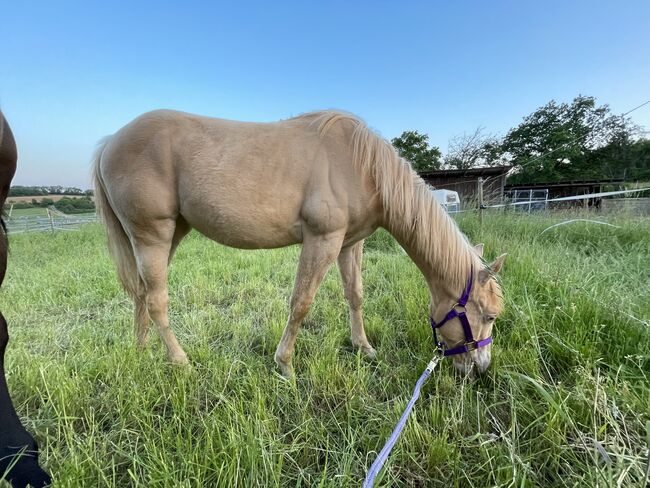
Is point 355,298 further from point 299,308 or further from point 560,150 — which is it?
point 560,150

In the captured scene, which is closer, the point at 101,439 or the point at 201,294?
the point at 101,439

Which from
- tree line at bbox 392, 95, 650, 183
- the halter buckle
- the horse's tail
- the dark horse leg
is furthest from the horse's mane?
tree line at bbox 392, 95, 650, 183

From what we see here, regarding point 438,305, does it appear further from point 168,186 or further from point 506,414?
A: point 168,186

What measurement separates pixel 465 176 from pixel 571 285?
1974 cm

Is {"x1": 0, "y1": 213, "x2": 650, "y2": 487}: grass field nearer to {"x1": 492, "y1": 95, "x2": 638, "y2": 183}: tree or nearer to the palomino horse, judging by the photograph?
the palomino horse

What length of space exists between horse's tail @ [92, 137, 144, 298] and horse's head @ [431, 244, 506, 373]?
222 cm

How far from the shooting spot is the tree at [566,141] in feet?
95.8

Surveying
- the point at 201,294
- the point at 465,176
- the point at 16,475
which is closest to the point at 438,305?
the point at 16,475

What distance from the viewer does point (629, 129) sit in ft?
94.6

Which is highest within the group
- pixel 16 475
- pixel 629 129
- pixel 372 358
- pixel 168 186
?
pixel 629 129

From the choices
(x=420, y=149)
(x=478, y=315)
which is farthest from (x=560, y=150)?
(x=478, y=315)

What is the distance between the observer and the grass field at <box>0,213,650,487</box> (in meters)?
1.04

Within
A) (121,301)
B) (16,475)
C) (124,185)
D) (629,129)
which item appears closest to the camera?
(16,475)

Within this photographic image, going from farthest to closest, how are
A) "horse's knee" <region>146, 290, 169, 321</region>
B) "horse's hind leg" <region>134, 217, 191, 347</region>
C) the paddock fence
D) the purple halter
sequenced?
1. the paddock fence
2. "horse's hind leg" <region>134, 217, 191, 347</region>
3. "horse's knee" <region>146, 290, 169, 321</region>
4. the purple halter
